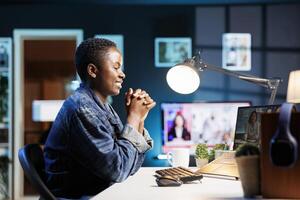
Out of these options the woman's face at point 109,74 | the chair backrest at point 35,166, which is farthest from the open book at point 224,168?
the chair backrest at point 35,166

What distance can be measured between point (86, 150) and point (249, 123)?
2.29ft

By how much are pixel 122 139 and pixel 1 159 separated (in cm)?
353

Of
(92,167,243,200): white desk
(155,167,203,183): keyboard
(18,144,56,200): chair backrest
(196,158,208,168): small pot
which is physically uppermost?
(18,144,56,200): chair backrest

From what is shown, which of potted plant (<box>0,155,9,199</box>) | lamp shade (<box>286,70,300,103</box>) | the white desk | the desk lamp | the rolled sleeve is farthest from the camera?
potted plant (<box>0,155,9,199</box>)

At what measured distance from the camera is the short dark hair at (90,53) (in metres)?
1.65

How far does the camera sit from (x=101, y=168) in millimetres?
1416

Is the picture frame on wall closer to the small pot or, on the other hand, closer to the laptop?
the small pot

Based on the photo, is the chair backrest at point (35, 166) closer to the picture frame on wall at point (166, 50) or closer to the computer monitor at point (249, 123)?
the computer monitor at point (249, 123)

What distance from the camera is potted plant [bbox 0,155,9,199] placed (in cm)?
468

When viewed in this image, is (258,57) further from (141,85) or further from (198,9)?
(141,85)

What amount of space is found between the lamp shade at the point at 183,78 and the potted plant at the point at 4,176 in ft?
10.5

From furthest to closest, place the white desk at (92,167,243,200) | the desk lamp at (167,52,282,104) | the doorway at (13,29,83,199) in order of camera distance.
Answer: the doorway at (13,29,83,199) < the desk lamp at (167,52,282,104) < the white desk at (92,167,243,200)

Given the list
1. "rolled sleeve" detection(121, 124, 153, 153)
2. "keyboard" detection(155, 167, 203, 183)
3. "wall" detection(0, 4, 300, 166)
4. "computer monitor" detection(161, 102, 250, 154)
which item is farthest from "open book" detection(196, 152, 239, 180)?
"wall" detection(0, 4, 300, 166)

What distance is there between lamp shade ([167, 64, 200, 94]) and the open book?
369mm
